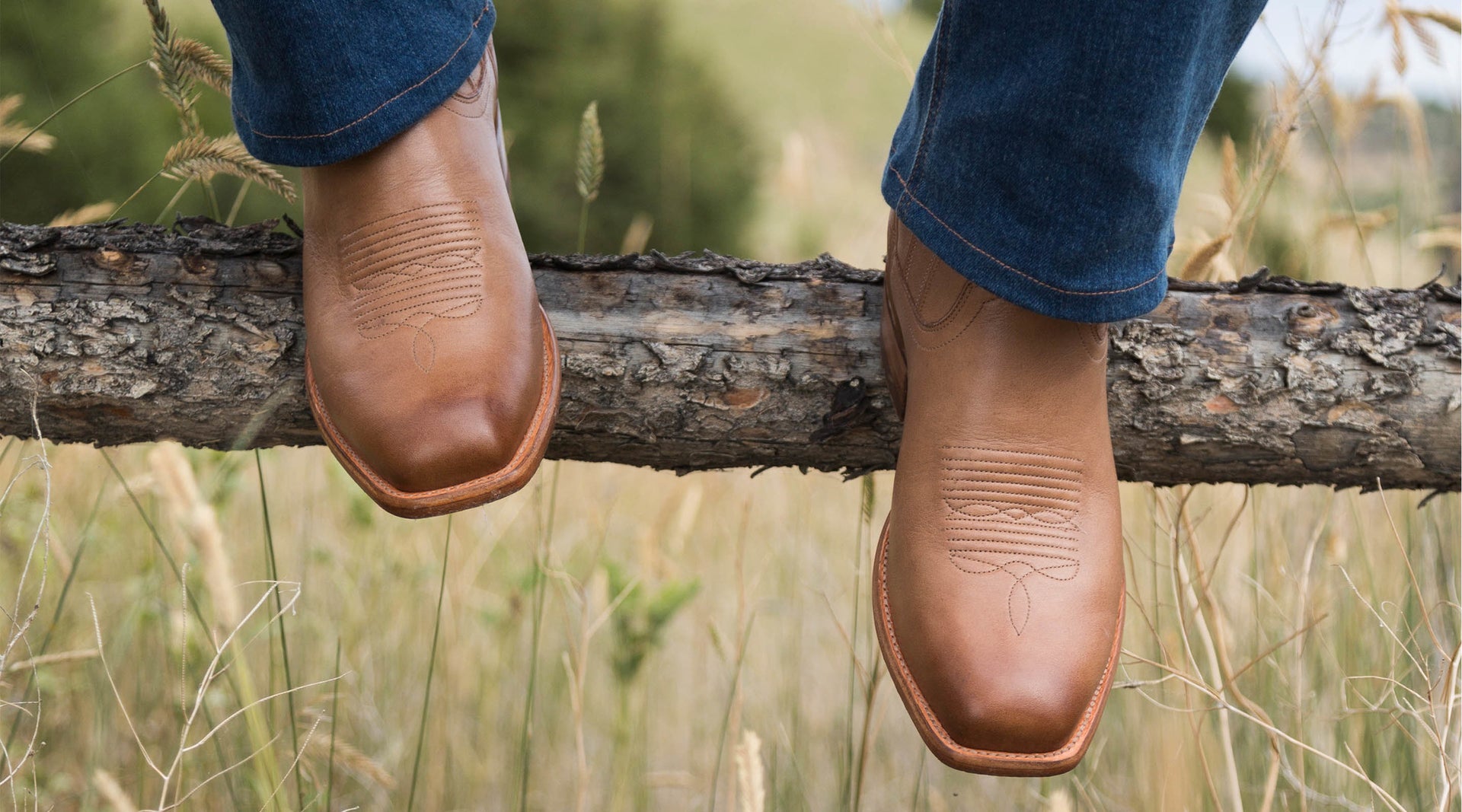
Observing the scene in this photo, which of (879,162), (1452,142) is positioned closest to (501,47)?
(1452,142)

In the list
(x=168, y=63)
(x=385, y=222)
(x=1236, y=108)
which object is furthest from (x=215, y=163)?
(x=1236, y=108)

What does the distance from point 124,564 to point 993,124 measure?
5.85 feet

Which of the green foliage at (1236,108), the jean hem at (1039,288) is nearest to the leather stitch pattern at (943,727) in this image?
the jean hem at (1039,288)

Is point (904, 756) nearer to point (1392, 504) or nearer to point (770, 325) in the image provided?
point (1392, 504)

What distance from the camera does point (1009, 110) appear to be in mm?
708

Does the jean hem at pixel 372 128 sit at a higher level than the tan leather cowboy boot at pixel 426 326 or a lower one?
higher

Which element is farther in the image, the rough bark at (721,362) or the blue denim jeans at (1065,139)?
the rough bark at (721,362)

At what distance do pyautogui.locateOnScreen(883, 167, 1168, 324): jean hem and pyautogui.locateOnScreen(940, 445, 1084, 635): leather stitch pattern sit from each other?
0.46ft

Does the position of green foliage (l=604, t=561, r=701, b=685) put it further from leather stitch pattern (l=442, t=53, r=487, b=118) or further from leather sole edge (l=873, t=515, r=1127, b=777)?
leather stitch pattern (l=442, t=53, r=487, b=118)

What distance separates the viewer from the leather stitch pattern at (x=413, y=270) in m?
0.83

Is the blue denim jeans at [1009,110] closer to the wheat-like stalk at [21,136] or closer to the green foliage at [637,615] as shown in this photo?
the wheat-like stalk at [21,136]

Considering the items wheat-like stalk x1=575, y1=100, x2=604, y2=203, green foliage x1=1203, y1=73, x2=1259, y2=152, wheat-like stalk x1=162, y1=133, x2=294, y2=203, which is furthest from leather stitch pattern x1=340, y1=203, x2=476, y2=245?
green foliage x1=1203, y1=73, x2=1259, y2=152

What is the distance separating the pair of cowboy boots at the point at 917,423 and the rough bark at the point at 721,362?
0.26ft

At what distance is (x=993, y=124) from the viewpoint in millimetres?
718
